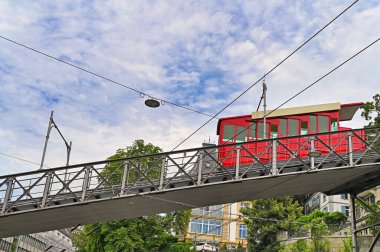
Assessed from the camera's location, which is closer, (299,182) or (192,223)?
(299,182)

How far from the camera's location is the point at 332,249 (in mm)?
36125

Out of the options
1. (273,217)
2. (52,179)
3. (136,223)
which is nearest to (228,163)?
(52,179)

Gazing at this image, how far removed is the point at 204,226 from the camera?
6919 centimetres

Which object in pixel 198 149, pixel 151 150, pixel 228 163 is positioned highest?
pixel 151 150

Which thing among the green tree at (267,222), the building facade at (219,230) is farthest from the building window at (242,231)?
the green tree at (267,222)

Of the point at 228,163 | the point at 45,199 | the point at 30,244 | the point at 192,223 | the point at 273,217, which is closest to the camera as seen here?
the point at 45,199

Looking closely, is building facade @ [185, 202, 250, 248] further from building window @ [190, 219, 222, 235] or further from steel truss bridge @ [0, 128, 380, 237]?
steel truss bridge @ [0, 128, 380, 237]

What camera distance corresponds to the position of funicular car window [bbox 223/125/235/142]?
2912 cm

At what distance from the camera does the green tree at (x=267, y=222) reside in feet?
142

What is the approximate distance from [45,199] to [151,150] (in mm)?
28211

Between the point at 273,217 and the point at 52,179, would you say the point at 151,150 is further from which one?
the point at 52,179

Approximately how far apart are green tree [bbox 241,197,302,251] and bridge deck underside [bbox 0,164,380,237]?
76.1 feet

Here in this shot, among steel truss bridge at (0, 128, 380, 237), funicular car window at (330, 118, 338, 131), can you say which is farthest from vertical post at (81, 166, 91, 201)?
funicular car window at (330, 118, 338, 131)

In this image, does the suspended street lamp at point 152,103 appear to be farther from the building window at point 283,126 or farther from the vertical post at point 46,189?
the building window at point 283,126
